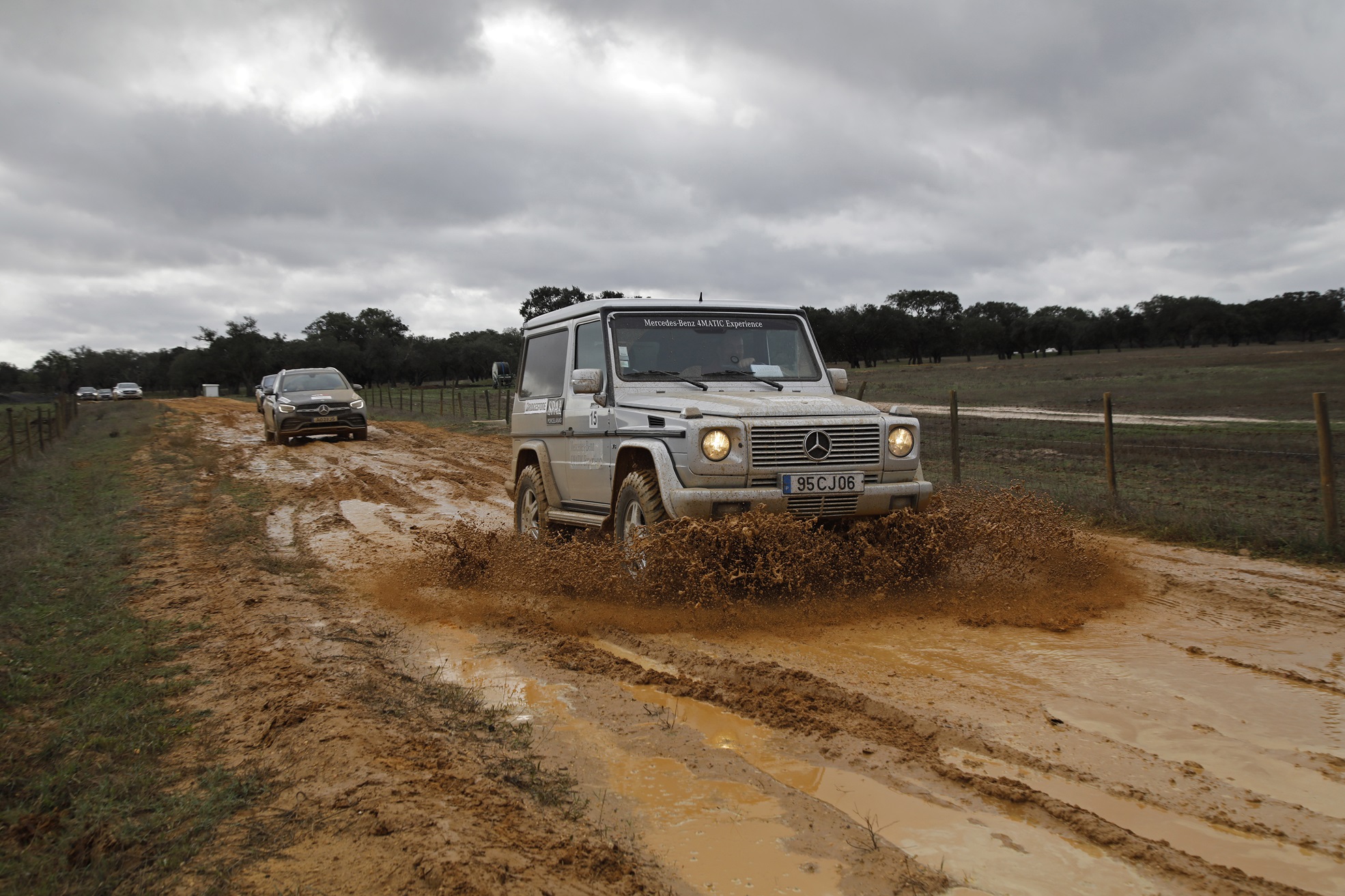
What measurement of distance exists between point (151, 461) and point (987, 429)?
739 inches

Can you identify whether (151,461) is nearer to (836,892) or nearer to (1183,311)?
(836,892)

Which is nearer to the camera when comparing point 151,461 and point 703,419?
Answer: point 703,419

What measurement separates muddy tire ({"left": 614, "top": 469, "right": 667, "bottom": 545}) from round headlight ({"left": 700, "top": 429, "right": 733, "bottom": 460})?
1.44ft

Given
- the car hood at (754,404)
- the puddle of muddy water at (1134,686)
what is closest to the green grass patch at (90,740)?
the puddle of muddy water at (1134,686)

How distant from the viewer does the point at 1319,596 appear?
6316 millimetres

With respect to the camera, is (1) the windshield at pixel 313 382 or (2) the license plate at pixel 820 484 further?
(1) the windshield at pixel 313 382

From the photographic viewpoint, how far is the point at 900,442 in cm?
621

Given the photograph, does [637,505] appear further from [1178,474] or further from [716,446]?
[1178,474]

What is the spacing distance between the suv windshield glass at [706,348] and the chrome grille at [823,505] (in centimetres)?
149

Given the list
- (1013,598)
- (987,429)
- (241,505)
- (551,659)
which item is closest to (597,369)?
(551,659)

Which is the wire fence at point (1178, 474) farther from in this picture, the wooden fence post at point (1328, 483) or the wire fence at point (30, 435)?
the wire fence at point (30, 435)

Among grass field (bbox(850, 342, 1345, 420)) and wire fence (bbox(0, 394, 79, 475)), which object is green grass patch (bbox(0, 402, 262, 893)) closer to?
wire fence (bbox(0, 394, 79, 475))

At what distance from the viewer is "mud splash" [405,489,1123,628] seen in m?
5.77

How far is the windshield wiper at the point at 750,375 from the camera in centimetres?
711
